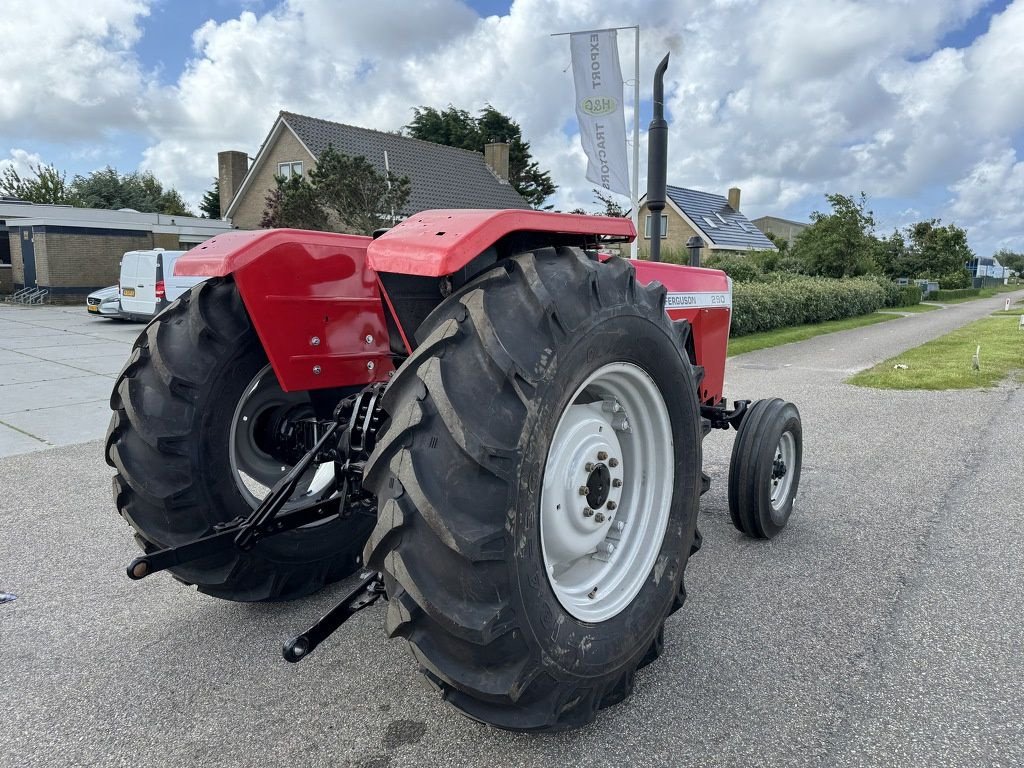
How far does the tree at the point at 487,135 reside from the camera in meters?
44.3

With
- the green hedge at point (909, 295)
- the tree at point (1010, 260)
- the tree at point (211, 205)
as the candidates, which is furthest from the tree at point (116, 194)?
the tree at point (1010, 260)

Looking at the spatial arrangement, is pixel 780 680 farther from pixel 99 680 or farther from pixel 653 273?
pixel 99 680

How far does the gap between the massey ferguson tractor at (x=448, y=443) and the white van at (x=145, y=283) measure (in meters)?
14.4

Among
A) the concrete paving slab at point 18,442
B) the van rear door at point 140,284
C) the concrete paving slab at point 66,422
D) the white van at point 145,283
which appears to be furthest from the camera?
the van rear door at point 140,284

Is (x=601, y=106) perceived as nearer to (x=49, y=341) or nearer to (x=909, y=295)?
(x=49, y=341)

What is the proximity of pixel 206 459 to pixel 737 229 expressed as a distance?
45.6m

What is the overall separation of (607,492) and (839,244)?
2896 centimetres

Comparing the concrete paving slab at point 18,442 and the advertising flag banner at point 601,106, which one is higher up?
the advertising flag banner at point 601,106

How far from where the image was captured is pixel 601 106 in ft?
38.9

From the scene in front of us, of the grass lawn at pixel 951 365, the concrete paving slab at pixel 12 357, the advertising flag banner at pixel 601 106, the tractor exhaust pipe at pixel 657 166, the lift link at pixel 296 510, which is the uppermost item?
the advertising flag banner at pixel 601 106

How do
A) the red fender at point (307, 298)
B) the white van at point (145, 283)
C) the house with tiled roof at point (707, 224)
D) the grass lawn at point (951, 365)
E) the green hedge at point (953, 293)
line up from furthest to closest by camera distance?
1. the green hedge at point (953, 293)
2. the house with tiled roof at point (707, 224)
3. the white van at point (145, 283)
4. the grass lawn at point (951, 365)
5. the red fender at point (307, 298)

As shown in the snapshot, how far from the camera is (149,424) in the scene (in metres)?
2.65

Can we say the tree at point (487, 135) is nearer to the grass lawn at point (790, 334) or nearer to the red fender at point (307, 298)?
the grass lawn at point (790, 334)

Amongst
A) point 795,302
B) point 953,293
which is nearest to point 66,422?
point 795,302
